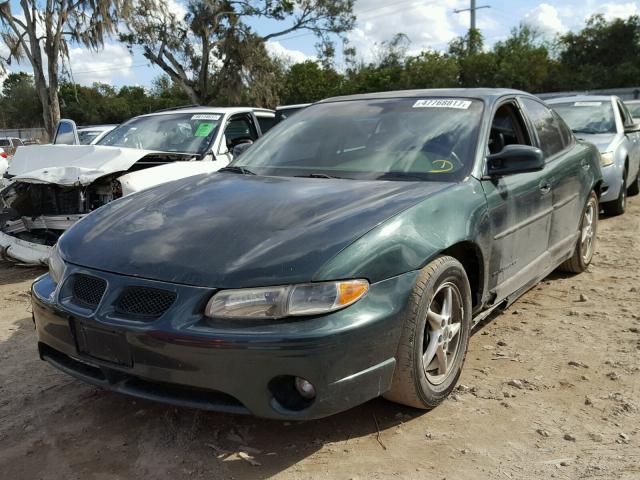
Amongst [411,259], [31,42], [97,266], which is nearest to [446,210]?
[411,259]

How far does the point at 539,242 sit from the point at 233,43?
26.0 metres

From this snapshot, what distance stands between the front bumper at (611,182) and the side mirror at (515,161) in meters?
4.83

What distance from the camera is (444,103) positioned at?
3561mm

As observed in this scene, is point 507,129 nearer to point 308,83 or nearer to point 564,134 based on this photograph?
point 564,134

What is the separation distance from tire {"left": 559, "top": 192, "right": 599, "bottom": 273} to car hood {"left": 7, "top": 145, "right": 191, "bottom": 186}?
398 cm

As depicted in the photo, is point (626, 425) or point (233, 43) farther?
point (233, 43)

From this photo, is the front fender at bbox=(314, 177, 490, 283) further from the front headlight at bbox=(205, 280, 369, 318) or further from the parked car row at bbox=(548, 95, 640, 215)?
the parked car row at bbox=(548, 95, 640, 215)

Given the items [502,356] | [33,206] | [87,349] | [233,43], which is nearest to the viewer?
[87,349]

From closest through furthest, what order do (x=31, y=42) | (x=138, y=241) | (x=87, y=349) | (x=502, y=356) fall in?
1. (x=87, y=349)
2. (x=138, y=241)
3. (x=502, y=356)
4. (x=31, y=42)

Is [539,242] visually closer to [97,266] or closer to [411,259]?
[411,259]

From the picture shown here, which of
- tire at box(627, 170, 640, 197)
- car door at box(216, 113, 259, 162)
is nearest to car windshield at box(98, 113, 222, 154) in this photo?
car door at box(216, 113, 259, 162)

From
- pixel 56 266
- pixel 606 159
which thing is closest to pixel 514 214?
pixel 56 266

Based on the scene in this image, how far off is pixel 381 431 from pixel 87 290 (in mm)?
1413

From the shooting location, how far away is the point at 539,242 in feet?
12.3
